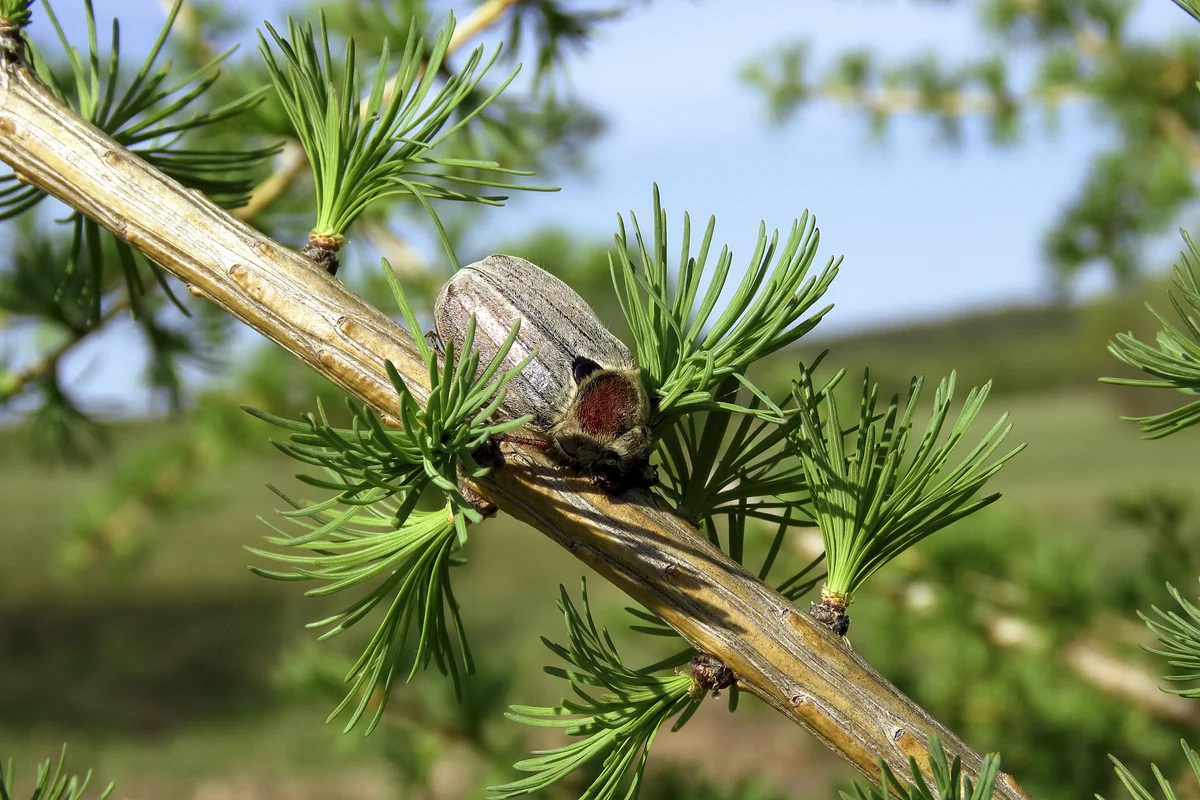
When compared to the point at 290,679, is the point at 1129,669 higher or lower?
higher

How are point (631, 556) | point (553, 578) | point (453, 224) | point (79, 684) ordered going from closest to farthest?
1. point (631, 556)
2. point (453, 224)
3. point (79, 684)
4. point (553, 578)

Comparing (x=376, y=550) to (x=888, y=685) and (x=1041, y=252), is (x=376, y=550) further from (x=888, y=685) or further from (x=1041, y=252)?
(x=1041, y=252)

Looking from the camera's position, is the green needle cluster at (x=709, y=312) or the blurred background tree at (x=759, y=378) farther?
the blurred background tree at (x=759, y=378)

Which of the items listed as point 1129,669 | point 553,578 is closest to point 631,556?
point 1129,669

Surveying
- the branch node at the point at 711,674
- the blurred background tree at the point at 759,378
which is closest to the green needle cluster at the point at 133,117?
the blurred background tree at the point at 759,378

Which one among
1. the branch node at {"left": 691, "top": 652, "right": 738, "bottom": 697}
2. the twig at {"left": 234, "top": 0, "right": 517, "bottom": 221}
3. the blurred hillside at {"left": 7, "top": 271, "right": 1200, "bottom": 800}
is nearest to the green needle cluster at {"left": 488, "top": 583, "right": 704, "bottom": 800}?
the branch node at {"left": 691, "top": 652, "right": 738, "bottom": 697}

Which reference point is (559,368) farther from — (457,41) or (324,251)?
(457,41)

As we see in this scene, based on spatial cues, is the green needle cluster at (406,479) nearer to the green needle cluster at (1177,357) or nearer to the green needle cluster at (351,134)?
the green needle cluster at (351,134)
